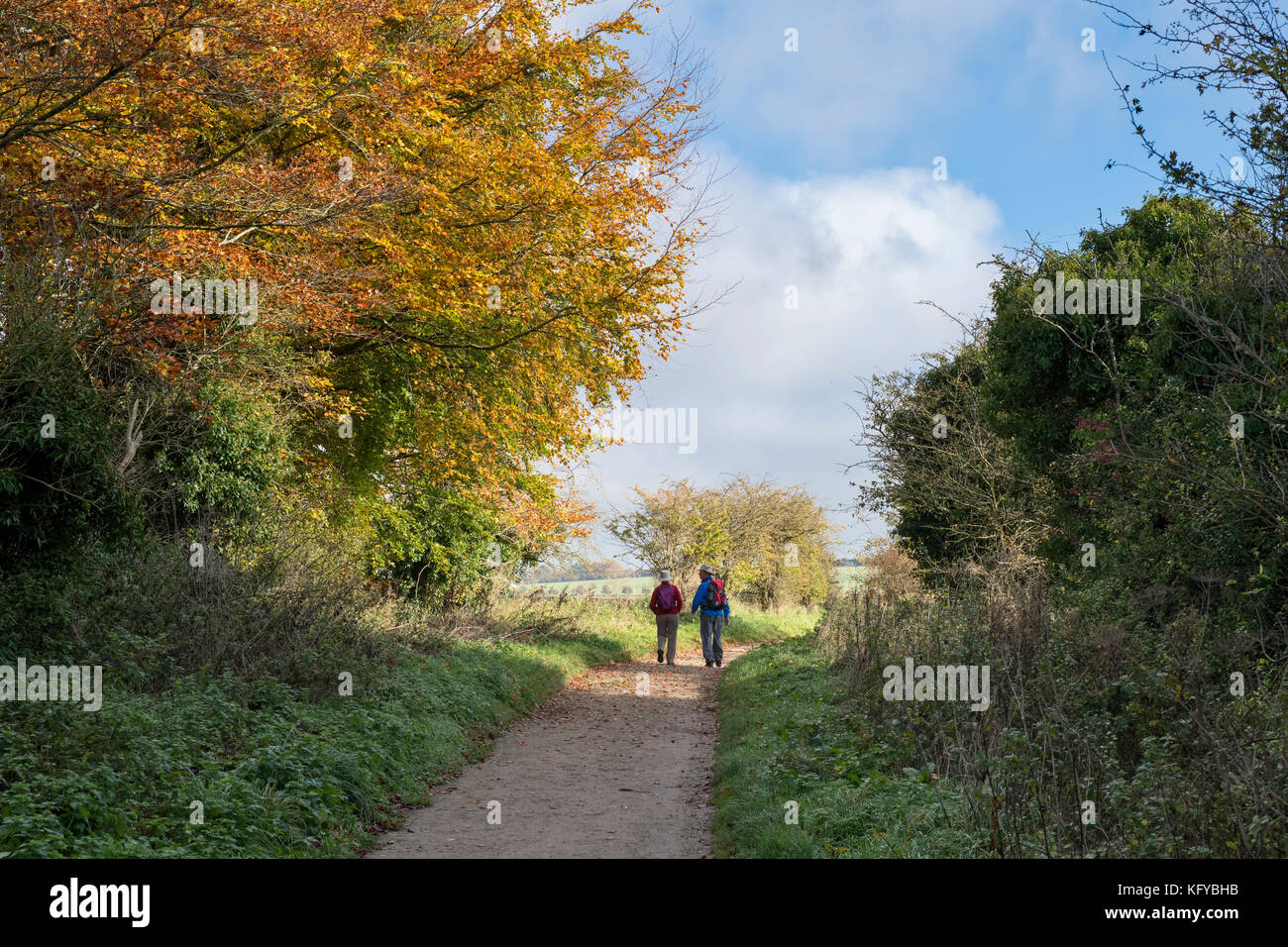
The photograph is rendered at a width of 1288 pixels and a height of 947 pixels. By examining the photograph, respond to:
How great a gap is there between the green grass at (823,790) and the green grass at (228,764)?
3.09m

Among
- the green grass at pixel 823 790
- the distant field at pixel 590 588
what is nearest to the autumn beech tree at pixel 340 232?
the distant field at pixel 590 588

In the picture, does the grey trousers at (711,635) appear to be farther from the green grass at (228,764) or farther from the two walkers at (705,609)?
the green grass at (228,764)

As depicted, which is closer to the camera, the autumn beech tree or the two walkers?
the autumn beech tree

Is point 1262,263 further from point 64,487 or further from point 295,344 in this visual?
point 295,344

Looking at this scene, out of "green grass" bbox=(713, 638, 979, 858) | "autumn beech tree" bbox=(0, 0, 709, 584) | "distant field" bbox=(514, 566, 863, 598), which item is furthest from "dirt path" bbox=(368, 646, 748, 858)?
"distant field" bbox=(514, 566, 863, 598)

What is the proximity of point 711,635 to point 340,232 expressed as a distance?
12.5 metres

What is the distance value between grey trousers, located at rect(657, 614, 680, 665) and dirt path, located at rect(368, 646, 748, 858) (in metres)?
5.56

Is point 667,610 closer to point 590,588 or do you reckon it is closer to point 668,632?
point 668,632

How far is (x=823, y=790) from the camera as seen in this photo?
7.72m

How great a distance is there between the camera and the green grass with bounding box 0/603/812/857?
19.5ft

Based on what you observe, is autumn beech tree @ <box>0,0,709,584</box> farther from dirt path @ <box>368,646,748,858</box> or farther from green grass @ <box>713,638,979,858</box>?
green grass @ <box>713,638,979,858</box>

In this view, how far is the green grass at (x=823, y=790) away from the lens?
6227 millimetres
